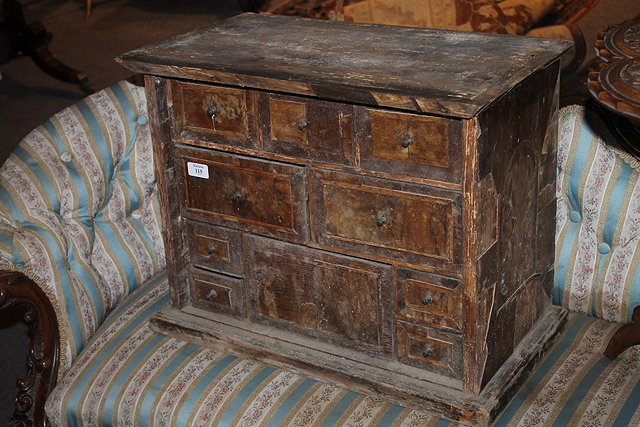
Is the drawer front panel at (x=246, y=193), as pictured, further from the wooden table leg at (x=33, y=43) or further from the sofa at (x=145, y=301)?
the wooden table leg at (x=33, y=43)

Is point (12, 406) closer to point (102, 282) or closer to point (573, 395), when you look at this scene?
point (102, 282)

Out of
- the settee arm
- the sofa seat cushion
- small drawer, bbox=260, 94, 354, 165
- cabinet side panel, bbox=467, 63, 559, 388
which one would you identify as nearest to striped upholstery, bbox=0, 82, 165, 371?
the settee arm

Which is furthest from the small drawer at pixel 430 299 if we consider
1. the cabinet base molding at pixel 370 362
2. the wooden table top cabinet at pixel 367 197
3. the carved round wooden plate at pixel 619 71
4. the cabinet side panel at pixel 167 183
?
the cabinet side panel at pixel 167 183

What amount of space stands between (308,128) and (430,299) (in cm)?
49

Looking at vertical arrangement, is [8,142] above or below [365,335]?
below

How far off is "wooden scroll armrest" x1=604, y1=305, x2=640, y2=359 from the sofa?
3cm

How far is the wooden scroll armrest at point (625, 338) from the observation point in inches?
99.3

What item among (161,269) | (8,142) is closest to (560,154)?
(161,269)

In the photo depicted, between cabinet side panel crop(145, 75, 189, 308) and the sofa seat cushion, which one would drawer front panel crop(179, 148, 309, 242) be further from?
the sofa seat cushion

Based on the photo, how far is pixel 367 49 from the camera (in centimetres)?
246

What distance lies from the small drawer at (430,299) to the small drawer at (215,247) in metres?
0.48

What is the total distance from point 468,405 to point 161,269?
1.13m

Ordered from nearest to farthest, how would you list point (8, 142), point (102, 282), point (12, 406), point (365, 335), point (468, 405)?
point (468, 405) < point (365, 335) < point (102, 282) < point (12, 406) < point (8, 142)

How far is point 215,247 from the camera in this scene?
2.72 metres
